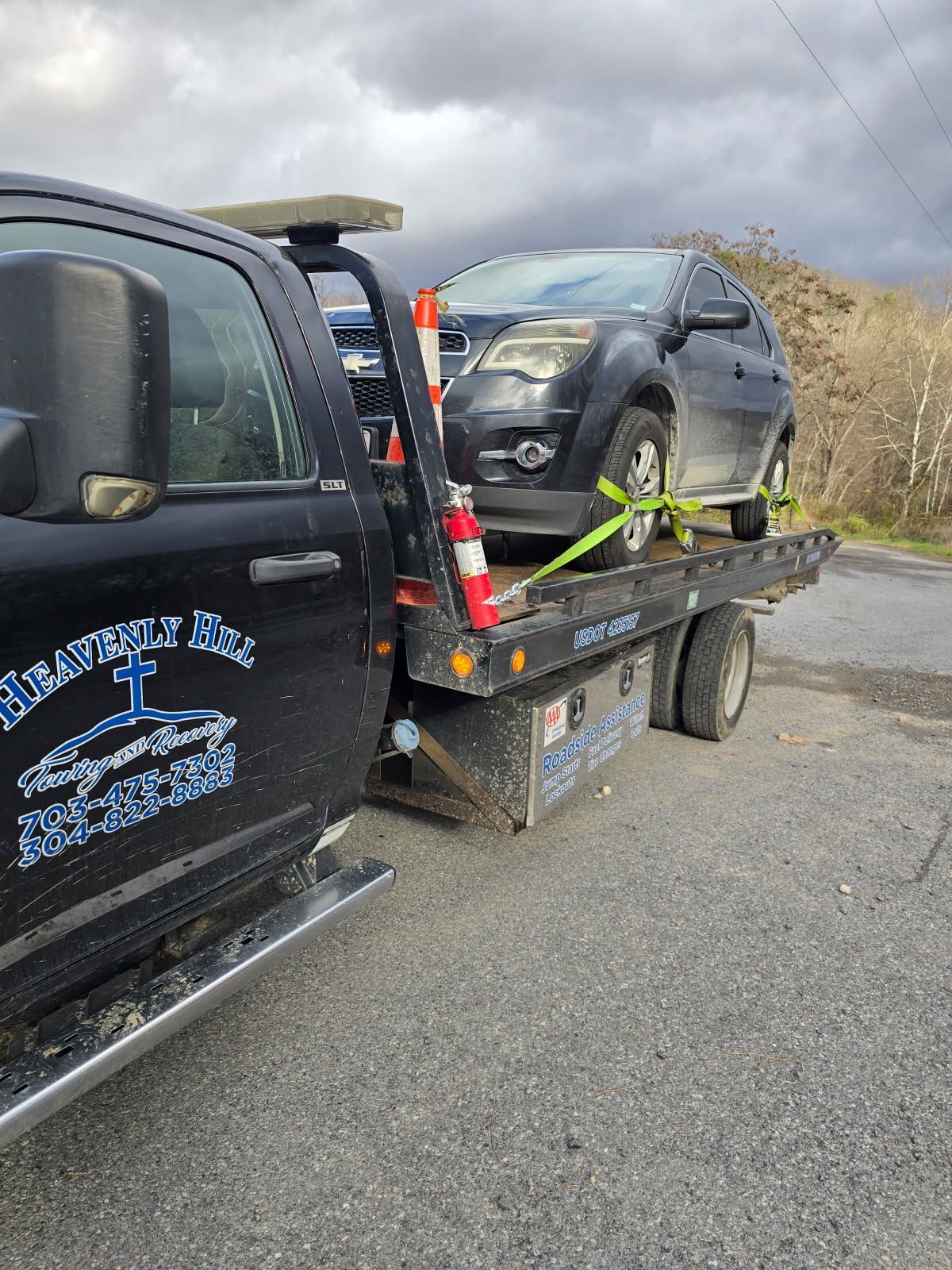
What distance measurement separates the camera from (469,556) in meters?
2.67

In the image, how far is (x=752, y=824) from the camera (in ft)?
14.3

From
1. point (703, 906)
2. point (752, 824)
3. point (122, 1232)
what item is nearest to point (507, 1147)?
point (122, 1232)

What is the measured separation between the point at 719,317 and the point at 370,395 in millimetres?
2025

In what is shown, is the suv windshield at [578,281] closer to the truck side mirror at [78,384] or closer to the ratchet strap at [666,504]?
the ratchet strap at [666,504]

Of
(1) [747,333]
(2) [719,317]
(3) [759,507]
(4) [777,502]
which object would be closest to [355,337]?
(2) [719,317]

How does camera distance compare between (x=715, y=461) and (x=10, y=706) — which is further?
(x=715, y=461)

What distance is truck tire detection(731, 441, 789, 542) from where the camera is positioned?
623cm

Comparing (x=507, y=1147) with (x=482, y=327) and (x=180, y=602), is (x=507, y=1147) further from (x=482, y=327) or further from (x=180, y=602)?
(x=482, y=327)

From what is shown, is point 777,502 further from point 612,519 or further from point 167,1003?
point 167,1003

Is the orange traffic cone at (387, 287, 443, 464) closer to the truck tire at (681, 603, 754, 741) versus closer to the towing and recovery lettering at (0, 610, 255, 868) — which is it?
the towing and recovery lettering at (0, 610, 255, 868)

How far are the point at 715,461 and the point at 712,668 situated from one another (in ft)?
3.79

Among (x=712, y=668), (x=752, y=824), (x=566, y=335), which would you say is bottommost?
(x=752, y=824)

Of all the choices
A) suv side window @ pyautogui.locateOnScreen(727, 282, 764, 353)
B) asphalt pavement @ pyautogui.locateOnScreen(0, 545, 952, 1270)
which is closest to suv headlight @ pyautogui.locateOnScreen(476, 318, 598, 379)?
asphalt pavement @ pyautogui.locateOnScreen(0, 545, 952, 1270)

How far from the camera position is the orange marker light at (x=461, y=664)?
106 inches
